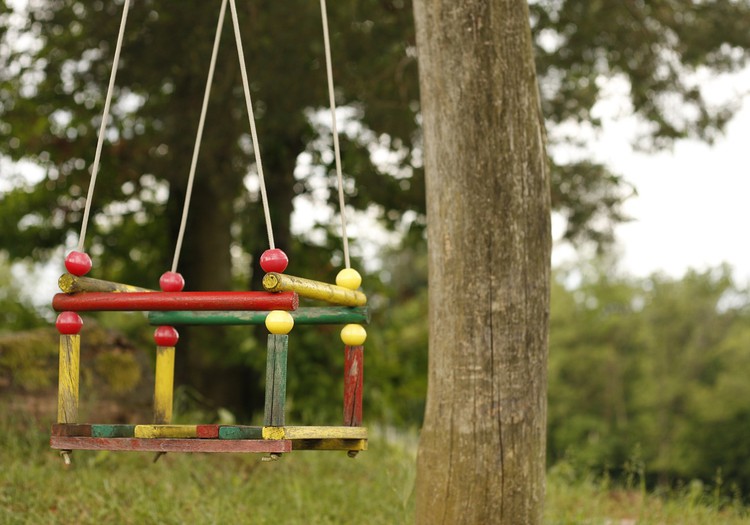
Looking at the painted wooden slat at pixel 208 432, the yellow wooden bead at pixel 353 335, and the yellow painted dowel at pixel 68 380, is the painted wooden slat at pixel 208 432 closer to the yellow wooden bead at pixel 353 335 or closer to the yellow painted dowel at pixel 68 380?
the yellow painted dowel at pixel 68 380

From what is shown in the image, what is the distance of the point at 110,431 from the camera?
321cm

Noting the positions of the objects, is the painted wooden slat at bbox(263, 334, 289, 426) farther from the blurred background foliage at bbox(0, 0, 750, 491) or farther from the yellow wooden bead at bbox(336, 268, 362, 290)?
the blurred background foliage at bbox(0, 0, 750, 491)

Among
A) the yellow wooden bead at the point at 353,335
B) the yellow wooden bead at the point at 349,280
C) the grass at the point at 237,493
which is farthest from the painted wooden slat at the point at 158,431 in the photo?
the grass at the point at 237,493

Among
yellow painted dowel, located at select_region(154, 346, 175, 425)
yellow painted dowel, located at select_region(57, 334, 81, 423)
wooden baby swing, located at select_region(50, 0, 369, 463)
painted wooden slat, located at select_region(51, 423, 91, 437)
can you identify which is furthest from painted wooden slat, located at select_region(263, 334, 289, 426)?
yellow painted dowel, located at select_region(154, 346, 175, 425)

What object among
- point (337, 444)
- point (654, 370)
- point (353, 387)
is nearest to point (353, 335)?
point (353, 387)

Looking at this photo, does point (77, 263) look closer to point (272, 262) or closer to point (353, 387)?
point (272, 262)

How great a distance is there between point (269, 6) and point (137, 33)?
4.25ft

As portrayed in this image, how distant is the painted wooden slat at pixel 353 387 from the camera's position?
358 centimetres

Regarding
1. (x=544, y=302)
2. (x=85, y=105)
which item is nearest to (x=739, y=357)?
(x=85, y=105)

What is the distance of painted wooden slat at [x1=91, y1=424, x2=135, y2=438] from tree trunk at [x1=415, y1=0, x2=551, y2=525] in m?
1.29

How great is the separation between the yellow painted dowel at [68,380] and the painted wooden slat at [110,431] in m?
0.18

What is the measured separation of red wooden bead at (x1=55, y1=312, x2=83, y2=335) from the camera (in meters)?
3.34

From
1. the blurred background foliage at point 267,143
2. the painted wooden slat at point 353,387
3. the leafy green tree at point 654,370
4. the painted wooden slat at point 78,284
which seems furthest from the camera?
the leafy green tree at point 654,370

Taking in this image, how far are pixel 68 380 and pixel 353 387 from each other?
3.67 ft
